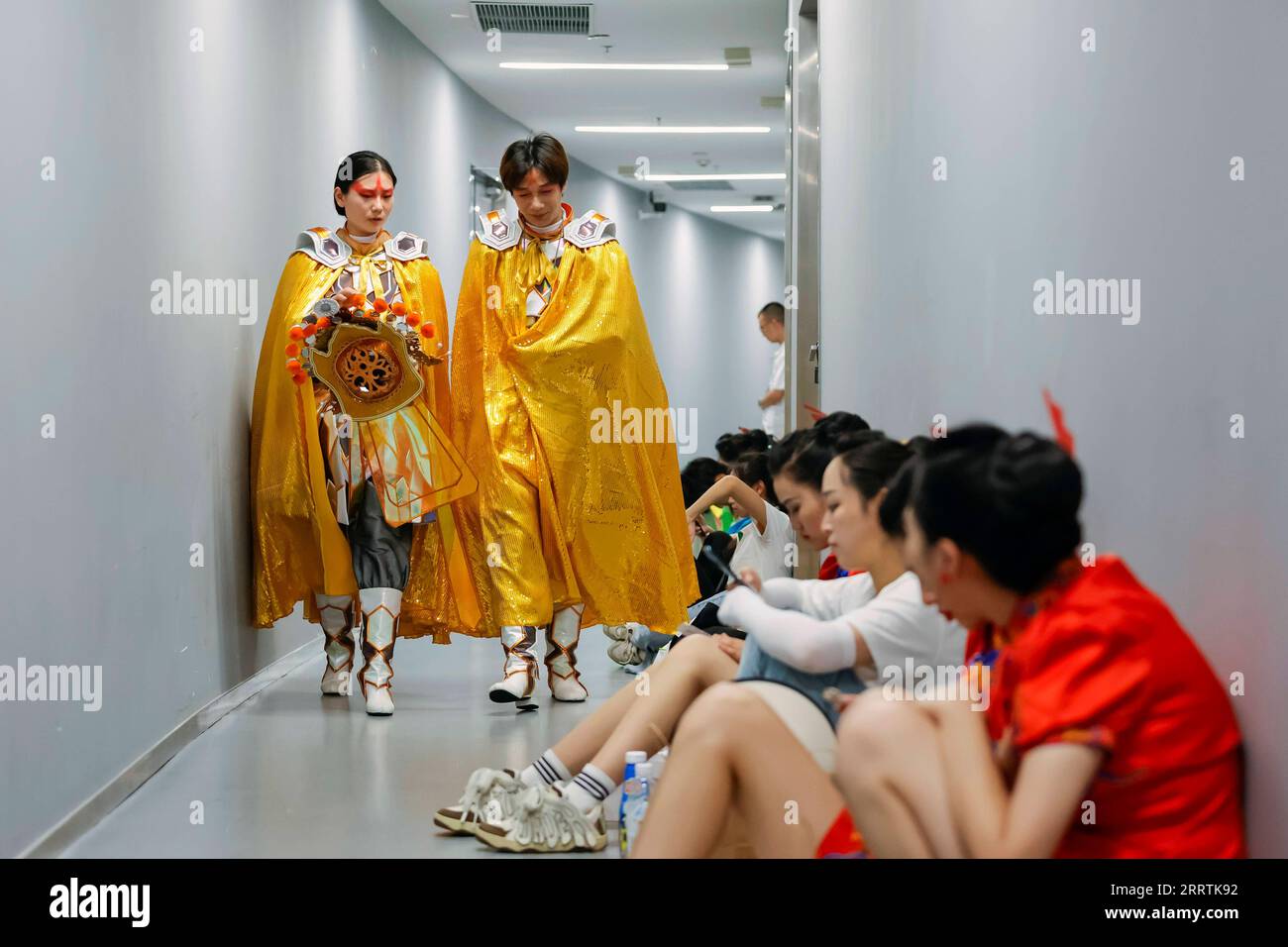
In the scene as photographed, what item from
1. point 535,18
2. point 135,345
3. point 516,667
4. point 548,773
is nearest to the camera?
point 548,773

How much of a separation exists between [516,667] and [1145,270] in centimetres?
267

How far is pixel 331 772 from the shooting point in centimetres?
337

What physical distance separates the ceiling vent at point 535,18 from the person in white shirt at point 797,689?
5.45 meters

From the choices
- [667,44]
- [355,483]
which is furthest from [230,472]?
[667,44]

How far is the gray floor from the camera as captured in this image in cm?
274

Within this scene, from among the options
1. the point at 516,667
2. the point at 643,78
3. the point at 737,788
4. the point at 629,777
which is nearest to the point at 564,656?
the point at 516,667

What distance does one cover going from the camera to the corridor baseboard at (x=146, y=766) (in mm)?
2676

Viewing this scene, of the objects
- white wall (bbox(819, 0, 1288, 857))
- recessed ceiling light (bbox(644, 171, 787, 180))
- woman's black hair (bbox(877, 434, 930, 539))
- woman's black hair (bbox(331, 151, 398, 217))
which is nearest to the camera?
white wall (bbox(819, 0, 1288, 857))

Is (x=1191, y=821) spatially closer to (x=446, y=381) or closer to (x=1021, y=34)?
(x=1021, y=34)

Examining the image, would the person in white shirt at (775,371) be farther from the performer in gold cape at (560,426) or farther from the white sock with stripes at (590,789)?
the white sock with stripes at (590,789)

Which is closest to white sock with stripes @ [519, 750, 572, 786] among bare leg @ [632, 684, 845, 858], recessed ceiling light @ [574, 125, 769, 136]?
bare leg @ [632, 684, 845, 858]

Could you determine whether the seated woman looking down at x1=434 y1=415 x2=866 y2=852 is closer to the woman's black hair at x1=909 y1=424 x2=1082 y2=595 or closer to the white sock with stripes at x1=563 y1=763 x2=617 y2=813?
the white sock with stripes at x1=563 y1=763 x2=617 y2=813

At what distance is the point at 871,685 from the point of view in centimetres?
210

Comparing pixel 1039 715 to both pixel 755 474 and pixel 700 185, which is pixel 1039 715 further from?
pixel 700 185
